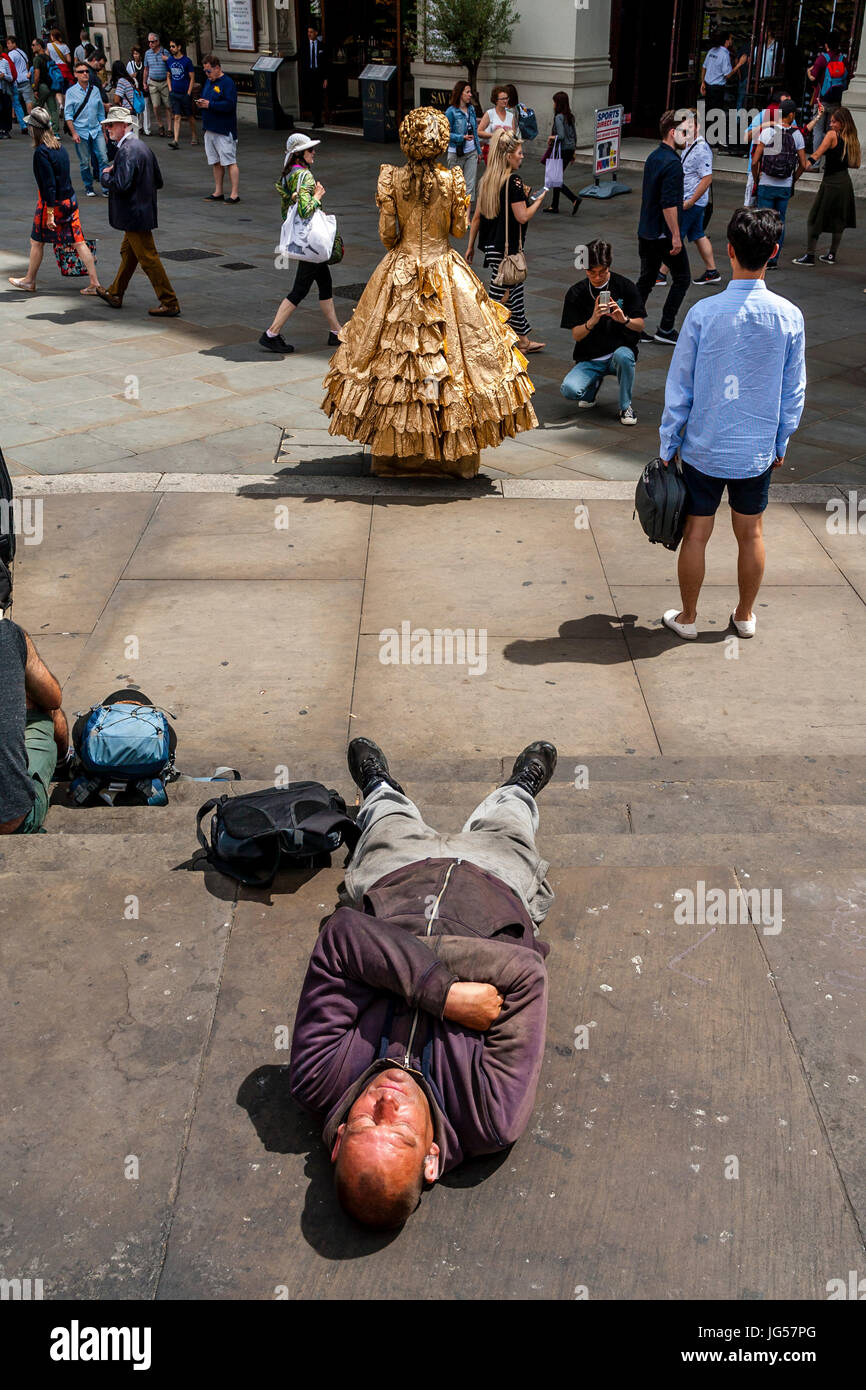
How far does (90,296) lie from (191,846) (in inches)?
398

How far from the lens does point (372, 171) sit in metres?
20.5

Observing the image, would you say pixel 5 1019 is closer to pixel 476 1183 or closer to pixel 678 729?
pixel 476 1183

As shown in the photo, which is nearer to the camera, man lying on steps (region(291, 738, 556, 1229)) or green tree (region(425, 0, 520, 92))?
man lying on steps (region(291, 738, 556, 1229))

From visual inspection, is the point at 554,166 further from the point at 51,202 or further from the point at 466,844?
the point at 466,844

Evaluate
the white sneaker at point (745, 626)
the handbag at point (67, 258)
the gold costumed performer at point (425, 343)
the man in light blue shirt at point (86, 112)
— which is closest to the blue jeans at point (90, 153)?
the man in light blue shirt at point (86, 112)

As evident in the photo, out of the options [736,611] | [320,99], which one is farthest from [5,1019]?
[320,99]

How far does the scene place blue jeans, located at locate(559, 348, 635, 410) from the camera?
917 cm

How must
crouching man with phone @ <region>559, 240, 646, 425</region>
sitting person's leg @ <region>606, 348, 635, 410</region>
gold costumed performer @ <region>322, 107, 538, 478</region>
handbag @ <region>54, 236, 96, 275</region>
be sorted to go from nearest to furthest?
gold costumed performer @ <region>322, 107, 538, 478</region>, crouching man with phone @ <region>559, 240, 646, 425</region>, sitting person's leg @ <region>606, 348, 635, 410</region>, handbag @ <region>54, 236, 96, 275</region>

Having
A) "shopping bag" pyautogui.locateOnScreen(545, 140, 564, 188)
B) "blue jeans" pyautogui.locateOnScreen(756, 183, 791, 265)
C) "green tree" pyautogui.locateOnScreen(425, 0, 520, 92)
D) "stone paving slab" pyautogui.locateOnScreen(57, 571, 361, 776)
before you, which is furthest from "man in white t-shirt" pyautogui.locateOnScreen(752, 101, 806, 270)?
"stone paving slab" pyautogui.locateOnScreen(57, 571, 361, 776)

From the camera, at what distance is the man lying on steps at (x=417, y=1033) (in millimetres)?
2920

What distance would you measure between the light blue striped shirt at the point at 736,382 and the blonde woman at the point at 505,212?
4506mm

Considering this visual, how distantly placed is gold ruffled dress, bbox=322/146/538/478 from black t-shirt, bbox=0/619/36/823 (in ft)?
12.3

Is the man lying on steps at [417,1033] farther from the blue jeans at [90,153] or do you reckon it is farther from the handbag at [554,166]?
the blue jeans at [90,153]

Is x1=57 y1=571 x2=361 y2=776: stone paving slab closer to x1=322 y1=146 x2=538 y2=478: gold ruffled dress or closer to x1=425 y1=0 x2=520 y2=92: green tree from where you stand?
x1=322 y1=146 x2=538 y2=478: gold ruffled dress
